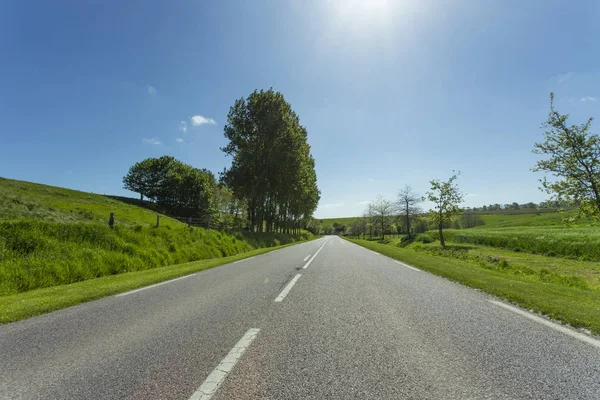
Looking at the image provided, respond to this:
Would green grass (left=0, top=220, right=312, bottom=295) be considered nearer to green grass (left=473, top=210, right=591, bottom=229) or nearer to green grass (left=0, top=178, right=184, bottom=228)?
green grass (left=0, top=178, right=184, bottom=228)

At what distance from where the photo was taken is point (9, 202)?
2008cm

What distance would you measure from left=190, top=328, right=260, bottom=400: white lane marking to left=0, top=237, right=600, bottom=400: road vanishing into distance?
1 centimetres

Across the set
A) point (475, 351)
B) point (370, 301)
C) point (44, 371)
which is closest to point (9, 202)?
point (44, 371)

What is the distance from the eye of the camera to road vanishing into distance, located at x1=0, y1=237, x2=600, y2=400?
2396 millimetres

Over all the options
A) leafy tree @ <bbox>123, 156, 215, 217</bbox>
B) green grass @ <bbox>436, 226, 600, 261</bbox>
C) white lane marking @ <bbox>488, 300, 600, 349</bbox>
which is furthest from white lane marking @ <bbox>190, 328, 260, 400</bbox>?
leafy tree @ <bbox>123, 156, 215, 217</bbox>

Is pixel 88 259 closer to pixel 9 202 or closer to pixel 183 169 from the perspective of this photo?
pixel 9 202

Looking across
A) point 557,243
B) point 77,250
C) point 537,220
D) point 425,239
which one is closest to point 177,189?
point 425,239

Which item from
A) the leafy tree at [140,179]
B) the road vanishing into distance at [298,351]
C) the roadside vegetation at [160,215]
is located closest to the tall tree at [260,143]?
the roadside vegetation at [160,215]

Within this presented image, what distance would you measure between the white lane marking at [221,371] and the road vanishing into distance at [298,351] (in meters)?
0.01

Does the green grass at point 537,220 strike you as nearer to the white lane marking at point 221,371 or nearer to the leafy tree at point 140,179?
the white lane marking at point 221,371

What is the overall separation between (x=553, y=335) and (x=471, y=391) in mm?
2262

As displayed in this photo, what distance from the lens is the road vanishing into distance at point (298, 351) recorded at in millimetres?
2396

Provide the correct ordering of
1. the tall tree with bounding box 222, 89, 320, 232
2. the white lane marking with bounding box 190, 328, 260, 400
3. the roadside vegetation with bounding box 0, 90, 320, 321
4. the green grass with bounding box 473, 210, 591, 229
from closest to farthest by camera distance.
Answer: the white lane marking with bounding box 190, 328, 260, 400 < the roadside vegetation with bounding box 0, 90, 320, 321 < the tall tree with bounding box 222, 89, 320, 232 < the green grass with bounding box 473, 210, 591, 229

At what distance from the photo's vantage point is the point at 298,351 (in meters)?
3.19
